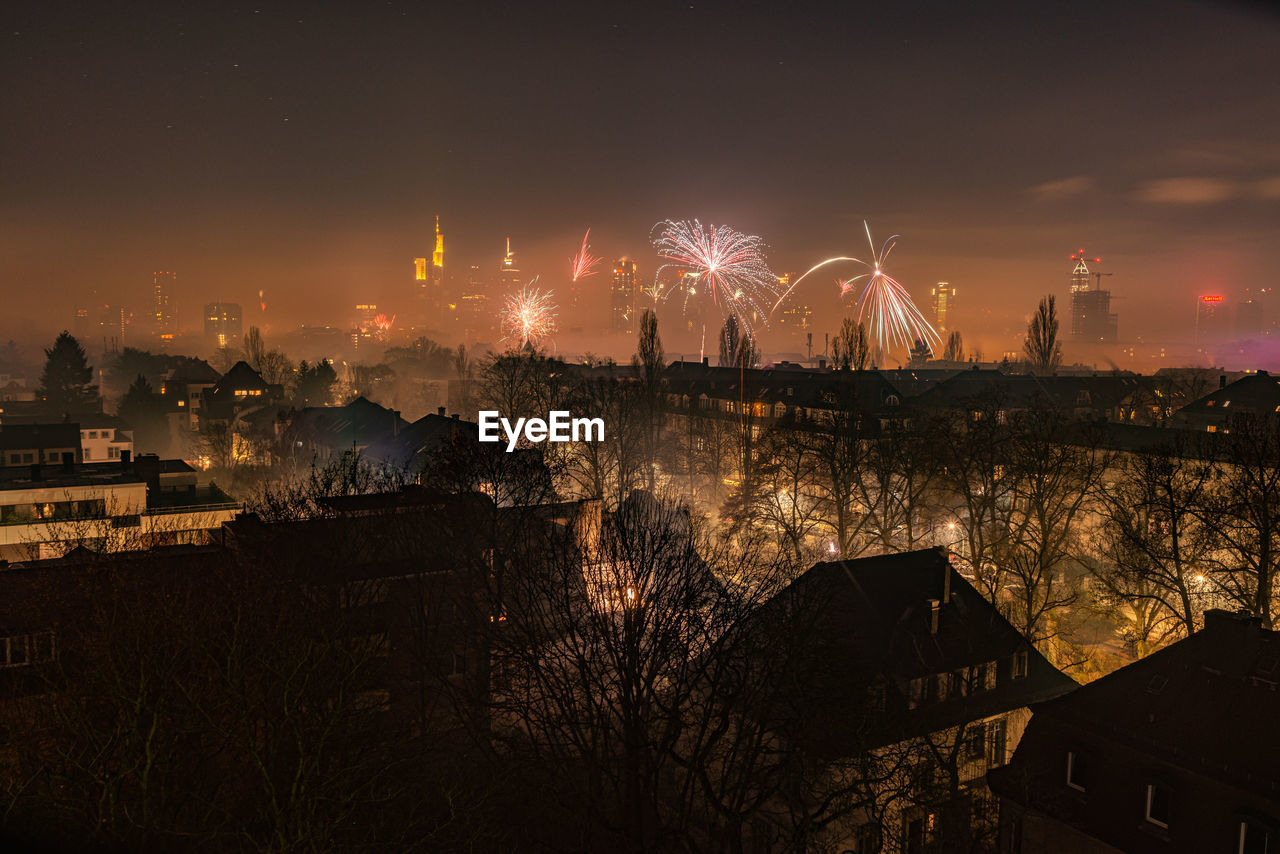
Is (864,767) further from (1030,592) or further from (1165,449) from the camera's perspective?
(1165,449)

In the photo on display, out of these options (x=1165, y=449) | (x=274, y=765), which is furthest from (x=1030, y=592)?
(x=274, y=765)

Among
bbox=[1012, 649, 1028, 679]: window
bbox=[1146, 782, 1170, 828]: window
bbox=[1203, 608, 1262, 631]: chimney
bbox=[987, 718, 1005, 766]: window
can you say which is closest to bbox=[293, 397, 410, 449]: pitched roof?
bbox=[1012, 649, 1028, 679]: window

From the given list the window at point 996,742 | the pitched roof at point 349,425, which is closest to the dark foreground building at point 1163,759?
the window at point 996,742

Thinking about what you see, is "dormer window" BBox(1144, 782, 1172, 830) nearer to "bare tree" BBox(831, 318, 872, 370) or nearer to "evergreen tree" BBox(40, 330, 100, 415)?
"bare tree" BBox(831, 318, 872, 370)

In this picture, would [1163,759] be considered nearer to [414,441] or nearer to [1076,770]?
[1076,770]

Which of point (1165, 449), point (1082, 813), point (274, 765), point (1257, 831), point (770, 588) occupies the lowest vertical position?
point (1082, 813)

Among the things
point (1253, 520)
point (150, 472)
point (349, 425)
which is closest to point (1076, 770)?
point (1253, 520)

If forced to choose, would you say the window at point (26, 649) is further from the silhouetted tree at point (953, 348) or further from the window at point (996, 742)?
the silhouetted tree at point (953, 348)
